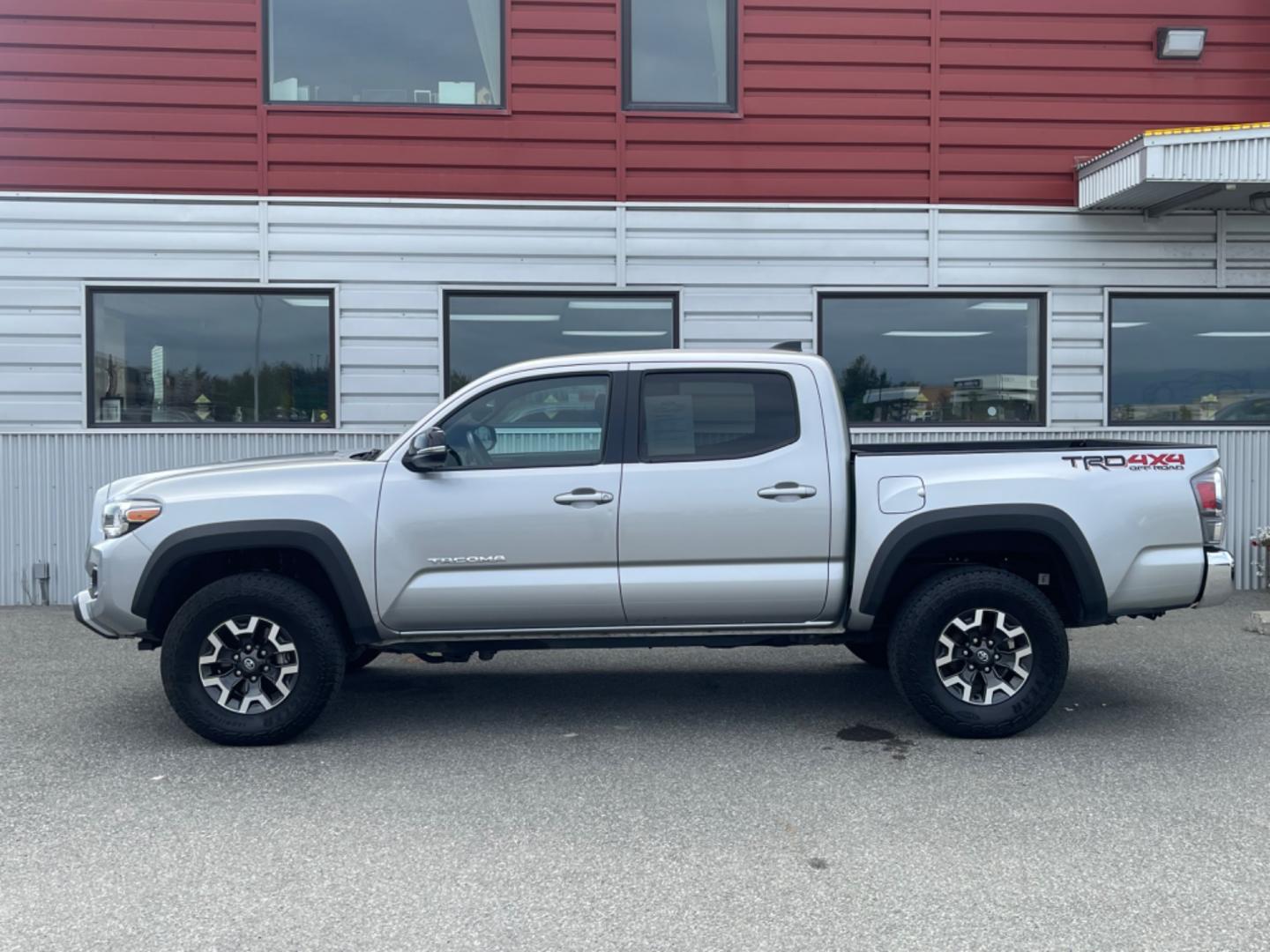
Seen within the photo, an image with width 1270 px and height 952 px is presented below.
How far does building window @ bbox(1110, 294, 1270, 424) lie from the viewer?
36.6 feet

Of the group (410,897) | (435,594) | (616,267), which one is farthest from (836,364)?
(410,897)

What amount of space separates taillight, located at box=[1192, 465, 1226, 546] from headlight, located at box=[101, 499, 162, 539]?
16.8ft

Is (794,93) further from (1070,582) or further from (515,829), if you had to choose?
(515,829)

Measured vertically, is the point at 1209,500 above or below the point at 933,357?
below

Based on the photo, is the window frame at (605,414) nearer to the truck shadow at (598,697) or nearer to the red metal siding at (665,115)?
the truck shadow at (598,697)

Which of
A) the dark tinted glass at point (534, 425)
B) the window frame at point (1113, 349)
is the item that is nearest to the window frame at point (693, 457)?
the dark tinted glass at point (534, 425)

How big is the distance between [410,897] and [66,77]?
29.2ft

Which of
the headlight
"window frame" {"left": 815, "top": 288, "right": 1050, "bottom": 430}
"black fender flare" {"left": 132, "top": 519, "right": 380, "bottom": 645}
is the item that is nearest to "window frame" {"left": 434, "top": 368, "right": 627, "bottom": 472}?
"black fender flare" {"left": 132, "top": 519, "right": 380, "bottom": 645}

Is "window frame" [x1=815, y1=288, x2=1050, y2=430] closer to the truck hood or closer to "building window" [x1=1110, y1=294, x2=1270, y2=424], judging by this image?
Result: "building window" [x1=1110, y1=294, x2=1270, y2=424]

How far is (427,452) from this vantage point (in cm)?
598

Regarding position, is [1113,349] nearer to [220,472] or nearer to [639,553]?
[639,553]

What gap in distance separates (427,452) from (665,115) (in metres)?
5.83

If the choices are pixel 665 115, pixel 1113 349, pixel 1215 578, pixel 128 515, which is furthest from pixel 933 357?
pixel 128 515

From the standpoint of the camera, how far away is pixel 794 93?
10.9 metres
